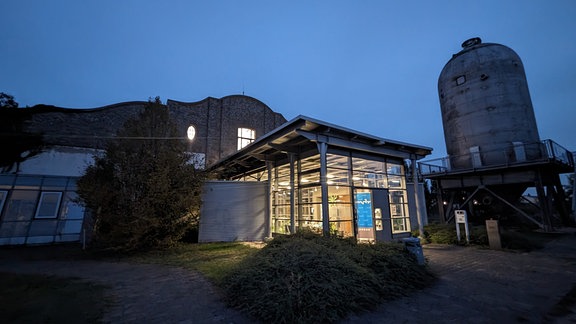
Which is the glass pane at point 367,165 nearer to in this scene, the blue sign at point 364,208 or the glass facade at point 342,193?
the glass facade at point 342,193

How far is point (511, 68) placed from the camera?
52.0 ft

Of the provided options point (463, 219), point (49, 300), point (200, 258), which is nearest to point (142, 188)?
point (200, 258)

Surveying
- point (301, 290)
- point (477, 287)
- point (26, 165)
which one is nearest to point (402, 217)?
point (477, 287)

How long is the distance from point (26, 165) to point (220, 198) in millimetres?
11021

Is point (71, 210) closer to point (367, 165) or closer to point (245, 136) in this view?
point (245, 136)

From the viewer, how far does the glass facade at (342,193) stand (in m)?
10.9

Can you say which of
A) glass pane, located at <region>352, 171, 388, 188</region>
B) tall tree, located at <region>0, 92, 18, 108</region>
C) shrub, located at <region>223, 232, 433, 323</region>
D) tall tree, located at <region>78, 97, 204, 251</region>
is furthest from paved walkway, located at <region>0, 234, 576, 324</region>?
tall tree, located at <region>0, 92, 18, 108</region>

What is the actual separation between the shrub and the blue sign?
17.5 ft

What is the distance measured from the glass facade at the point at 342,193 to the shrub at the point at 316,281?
4.78 metres

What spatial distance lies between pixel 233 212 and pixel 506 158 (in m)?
17.2

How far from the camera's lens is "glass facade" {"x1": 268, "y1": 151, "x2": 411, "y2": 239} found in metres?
10.9

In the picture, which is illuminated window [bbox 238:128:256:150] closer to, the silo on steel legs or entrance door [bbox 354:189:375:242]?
entrance door [bbox 354:189:375:242]

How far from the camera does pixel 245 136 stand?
20.4 metres

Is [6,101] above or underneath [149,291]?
above
